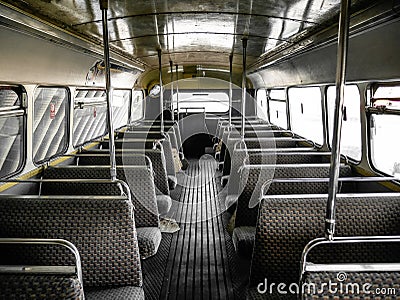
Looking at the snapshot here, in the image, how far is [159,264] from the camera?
392cm

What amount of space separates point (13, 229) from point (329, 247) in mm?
1862

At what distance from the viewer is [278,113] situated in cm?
888

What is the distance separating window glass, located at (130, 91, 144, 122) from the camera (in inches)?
382

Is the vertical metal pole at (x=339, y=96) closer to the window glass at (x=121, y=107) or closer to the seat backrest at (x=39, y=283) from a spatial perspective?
the seat backrest at (x=39, y=283)

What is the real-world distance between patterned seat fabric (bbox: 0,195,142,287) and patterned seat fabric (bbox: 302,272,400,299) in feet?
3.88

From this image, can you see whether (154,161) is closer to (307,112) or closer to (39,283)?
(39,283)

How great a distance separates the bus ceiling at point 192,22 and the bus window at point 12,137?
0.66 meters

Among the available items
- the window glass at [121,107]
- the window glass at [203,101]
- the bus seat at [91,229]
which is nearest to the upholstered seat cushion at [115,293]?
the bus seat at [91,229]

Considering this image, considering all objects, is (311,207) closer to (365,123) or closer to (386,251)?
(386,251)

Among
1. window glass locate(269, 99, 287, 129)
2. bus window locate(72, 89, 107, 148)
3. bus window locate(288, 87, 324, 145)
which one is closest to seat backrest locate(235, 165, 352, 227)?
bus window locate(288, 87, 324, 145)

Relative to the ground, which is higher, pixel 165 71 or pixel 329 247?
pixel 165 71

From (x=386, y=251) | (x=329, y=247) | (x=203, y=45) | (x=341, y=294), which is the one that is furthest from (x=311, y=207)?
(x=203, y=45)

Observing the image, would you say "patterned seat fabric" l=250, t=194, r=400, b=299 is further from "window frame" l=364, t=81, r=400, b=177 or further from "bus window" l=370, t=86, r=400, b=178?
"window frame" l=364, t=81, r=400, b=177

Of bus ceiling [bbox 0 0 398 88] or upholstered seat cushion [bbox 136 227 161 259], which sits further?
upholstered seat cushion [bbox 136 227 161 259]
